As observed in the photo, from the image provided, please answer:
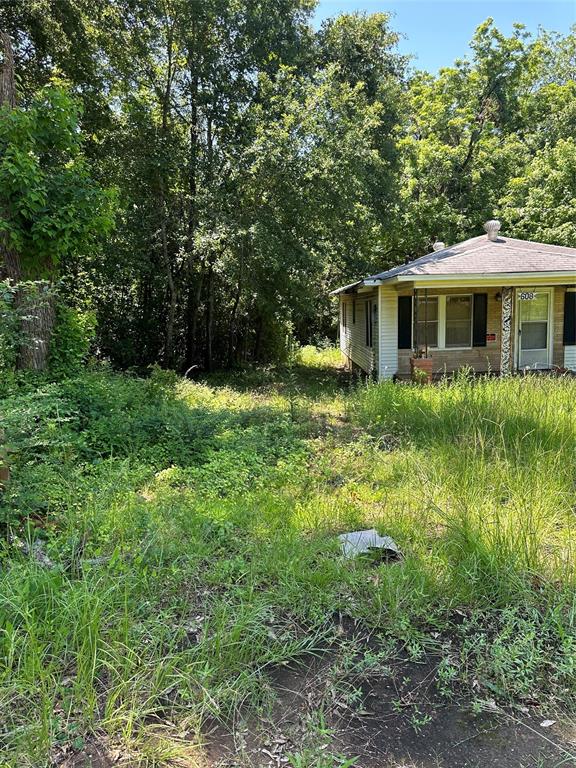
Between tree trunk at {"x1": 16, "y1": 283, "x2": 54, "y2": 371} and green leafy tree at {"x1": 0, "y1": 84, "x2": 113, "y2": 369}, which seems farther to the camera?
tree trunk at {"x1": 16, "y1": 283, "x2": 54, "y2": 371}

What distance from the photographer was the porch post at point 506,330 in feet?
36.2

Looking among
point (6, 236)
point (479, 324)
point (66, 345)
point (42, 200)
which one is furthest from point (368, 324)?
point (6, 236)

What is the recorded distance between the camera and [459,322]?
11.7 meters

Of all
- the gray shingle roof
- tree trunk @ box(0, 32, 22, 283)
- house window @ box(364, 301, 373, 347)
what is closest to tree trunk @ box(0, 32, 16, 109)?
tree trunk @ box(0, 32, 22, 283)

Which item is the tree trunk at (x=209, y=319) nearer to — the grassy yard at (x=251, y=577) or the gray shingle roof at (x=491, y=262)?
the gray shingle roof at (x=491, y=262)

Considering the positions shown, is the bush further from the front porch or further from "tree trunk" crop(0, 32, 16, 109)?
the front porch

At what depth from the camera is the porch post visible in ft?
36.2

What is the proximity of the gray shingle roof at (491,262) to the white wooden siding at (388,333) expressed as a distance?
1.95 feet

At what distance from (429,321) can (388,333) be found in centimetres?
105

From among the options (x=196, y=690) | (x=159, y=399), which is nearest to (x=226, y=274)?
(x=159, y=399)

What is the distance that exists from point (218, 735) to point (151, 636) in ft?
1.88

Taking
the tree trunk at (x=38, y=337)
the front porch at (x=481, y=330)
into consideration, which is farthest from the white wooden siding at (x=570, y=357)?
the tree trunk at (x=38, y=337)

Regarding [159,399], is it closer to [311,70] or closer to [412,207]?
[311,70]

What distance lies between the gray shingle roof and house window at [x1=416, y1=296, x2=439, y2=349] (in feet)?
3.01
